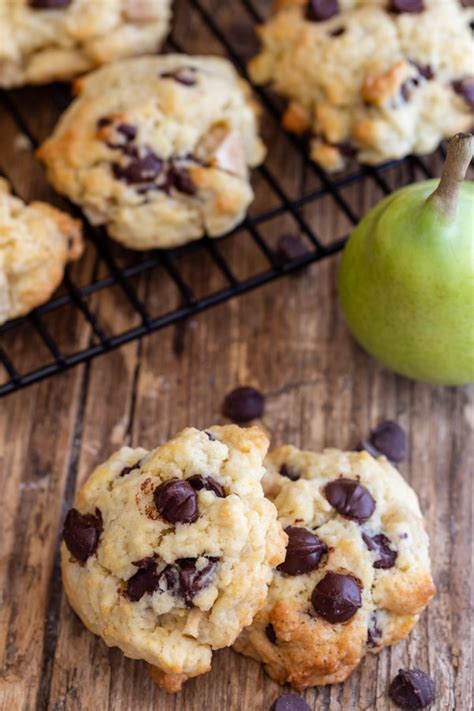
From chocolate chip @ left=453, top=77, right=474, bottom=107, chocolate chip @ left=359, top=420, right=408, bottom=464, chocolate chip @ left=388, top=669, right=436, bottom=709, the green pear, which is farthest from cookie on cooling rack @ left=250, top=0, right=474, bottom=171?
chocolate chip @ left=388, top=669, right=436, bottom=709

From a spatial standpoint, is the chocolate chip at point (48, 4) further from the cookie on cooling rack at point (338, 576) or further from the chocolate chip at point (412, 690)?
the chocolate chip at point (412, 690)

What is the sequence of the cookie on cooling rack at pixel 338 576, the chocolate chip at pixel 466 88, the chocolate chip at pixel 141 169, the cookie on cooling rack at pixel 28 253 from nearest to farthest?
1. the cookie on cooling rack at pixel 338 576
2. the cookie on cooling rack at pixel 28 253
3. the chocolate chip at pixel 141 169
4. the chocolate chip at pixel 466 88

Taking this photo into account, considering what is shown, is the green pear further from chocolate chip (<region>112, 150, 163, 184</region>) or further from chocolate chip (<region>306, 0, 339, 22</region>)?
chocolate chip (<region>306, 0, 339, 22</region>)

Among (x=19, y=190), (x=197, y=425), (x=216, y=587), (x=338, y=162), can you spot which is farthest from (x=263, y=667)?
(x=19, y=190)

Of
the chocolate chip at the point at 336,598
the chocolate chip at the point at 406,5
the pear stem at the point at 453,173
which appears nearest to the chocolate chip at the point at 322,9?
the chocolate chip at the point at 406,5

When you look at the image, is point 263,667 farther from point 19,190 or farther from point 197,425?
point 19,190

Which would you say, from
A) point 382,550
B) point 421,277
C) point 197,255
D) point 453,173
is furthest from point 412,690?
point 197,255
